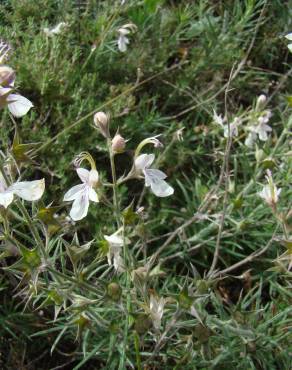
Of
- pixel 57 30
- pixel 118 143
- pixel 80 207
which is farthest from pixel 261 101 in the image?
pixel 80 207

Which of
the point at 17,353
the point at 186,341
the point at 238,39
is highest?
the point at 238,39

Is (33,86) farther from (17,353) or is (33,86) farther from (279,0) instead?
(279,0)

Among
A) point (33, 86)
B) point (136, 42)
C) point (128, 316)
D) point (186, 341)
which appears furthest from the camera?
point (136, 42)

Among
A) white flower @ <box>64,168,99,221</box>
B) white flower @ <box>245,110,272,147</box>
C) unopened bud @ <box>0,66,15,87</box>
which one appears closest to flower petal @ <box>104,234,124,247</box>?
white flower @ <box>64,168,99,221</box>

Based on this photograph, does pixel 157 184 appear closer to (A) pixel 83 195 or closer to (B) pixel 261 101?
(A) pixel 83 195

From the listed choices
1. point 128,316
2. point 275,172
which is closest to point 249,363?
point 128,316

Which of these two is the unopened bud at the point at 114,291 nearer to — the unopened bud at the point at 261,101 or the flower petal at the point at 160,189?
the flower petal at the point at 160,189

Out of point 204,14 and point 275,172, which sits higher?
point 204,14
